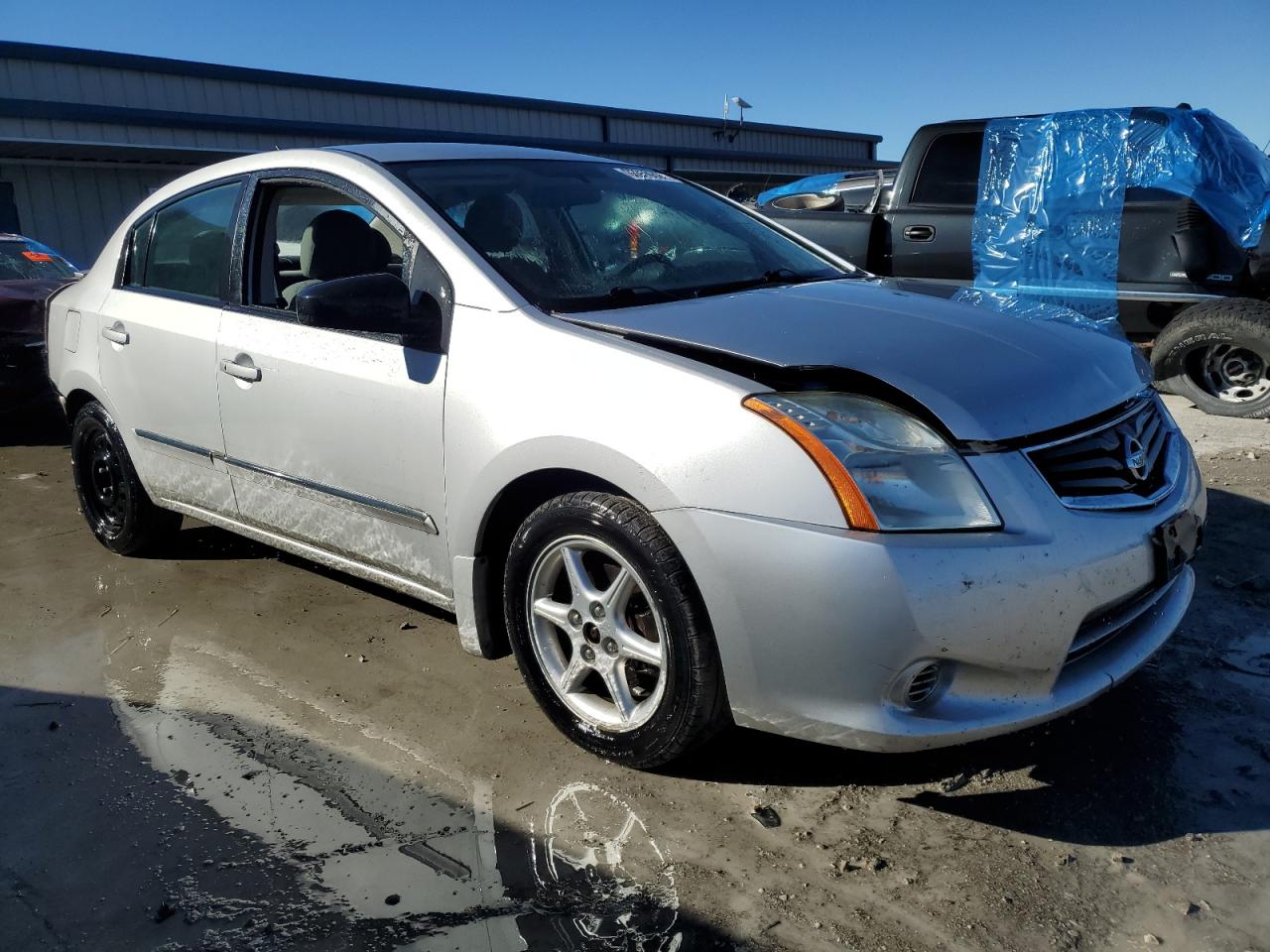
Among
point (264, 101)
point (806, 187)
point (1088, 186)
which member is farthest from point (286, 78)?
point (1088, 186)

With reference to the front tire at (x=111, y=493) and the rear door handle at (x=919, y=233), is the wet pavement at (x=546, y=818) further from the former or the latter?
the rear door handle at (x=919, y=233)

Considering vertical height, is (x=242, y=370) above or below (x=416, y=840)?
above

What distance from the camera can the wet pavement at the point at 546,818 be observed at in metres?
2.16

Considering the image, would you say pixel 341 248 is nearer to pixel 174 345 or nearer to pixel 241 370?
pixel 241 370

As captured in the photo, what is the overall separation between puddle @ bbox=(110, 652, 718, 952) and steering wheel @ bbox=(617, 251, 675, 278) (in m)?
1.51

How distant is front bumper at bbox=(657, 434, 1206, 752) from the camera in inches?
85.5

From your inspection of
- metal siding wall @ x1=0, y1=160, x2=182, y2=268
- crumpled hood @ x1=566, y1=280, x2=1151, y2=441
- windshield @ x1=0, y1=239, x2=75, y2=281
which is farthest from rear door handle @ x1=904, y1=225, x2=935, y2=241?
metal siding wall @ x1=0, y1=160, x2=182, y2=268

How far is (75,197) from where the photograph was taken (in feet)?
51.2

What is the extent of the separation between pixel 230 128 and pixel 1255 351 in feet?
50.1

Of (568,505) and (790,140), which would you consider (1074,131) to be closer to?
(568,505)

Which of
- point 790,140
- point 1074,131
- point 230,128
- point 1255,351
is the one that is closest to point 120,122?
point 230,128

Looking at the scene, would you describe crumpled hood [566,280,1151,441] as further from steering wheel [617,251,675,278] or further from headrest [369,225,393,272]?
headrest [369,225,393,272]

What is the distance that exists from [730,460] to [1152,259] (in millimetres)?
5266

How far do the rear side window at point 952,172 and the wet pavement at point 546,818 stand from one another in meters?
4.00
